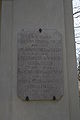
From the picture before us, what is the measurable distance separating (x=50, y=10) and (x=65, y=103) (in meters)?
1.37

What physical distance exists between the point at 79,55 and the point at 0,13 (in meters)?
3.93

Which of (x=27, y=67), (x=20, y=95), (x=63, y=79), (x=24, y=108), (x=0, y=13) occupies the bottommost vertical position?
(x=24, y=108)

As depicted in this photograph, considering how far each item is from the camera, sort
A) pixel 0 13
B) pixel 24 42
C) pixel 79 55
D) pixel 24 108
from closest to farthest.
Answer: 1. pixel 24 108
2. pixel 24 42
3. pixel 0 13
4. pixel 79 55

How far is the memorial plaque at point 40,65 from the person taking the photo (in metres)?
2.38

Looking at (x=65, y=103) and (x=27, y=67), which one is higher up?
(x=27, y=67)

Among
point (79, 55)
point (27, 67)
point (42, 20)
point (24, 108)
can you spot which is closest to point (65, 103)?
point (24, 108)

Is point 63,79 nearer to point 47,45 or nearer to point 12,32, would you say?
point 47,45

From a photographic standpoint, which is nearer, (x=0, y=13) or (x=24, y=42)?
(x=24, y=42)

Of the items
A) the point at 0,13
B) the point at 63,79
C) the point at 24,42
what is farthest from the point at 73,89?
the point at 0,13

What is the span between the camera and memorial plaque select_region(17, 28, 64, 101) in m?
2.38

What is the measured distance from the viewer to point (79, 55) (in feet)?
20.5

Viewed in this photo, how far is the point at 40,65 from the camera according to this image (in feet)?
8.09

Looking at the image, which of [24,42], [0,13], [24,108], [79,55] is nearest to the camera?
[24,108]

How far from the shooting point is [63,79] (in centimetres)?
244
